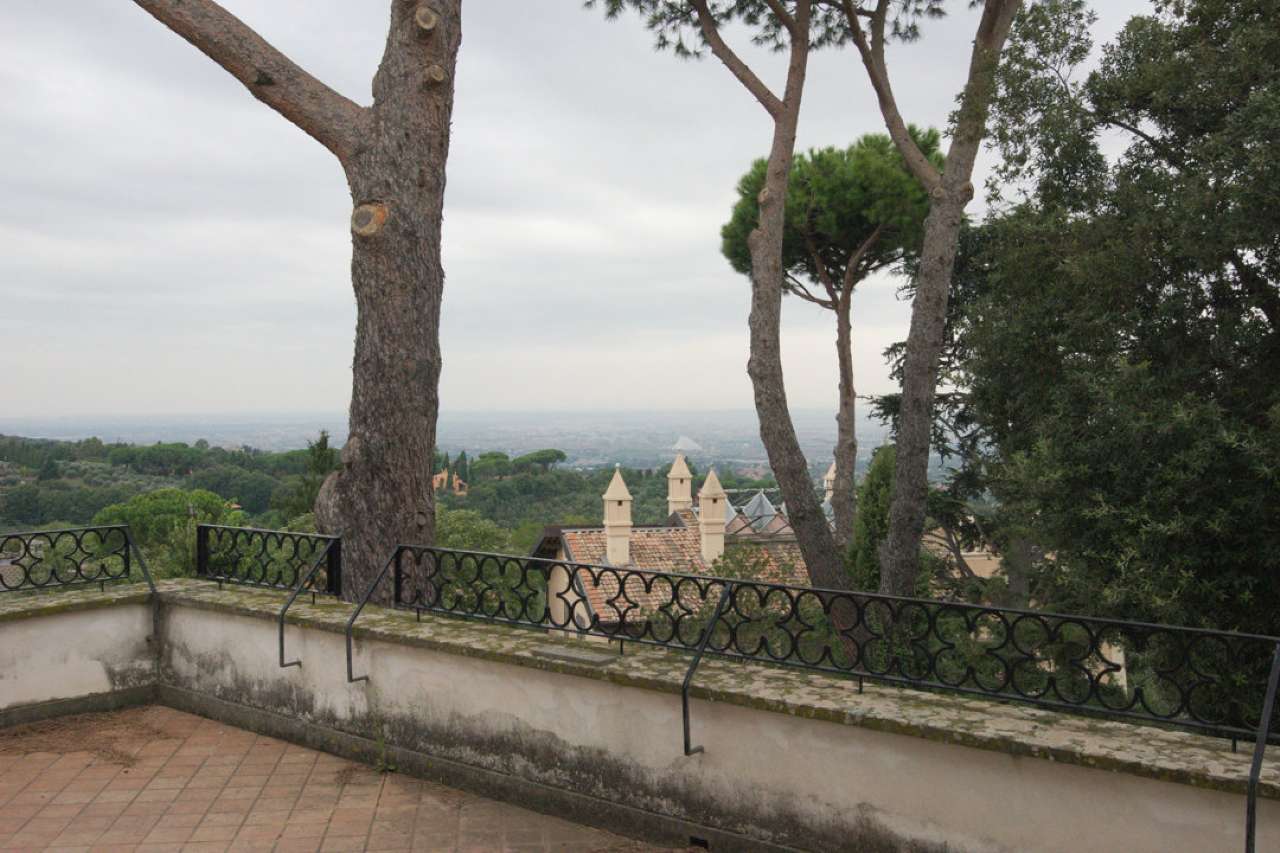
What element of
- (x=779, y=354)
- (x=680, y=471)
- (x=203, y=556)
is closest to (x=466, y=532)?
(x=680, y=471)

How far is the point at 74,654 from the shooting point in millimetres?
5449

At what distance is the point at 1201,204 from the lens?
6.52 m

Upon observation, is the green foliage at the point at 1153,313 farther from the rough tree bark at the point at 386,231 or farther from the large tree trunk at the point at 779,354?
the rough tree bark at the point at 386,231

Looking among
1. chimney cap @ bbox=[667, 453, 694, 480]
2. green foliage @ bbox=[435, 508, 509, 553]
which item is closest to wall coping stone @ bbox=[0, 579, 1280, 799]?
green foliage @ bbox=[435, 508, 509, 553]

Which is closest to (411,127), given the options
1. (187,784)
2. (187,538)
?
(187,784)

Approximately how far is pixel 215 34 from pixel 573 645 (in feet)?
15.6

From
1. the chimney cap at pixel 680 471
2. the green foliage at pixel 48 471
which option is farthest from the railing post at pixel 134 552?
the chimney cap at pixel 680 471

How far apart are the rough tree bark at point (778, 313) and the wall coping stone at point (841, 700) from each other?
5853 mm

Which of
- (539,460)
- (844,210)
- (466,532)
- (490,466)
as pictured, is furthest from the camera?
(539,460)

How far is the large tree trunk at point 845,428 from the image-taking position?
53.3 ft

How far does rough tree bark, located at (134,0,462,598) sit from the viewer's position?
6148 millimetres

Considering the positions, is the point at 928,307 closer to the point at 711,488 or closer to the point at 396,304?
the point at 396,304

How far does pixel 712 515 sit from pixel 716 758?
18452 millimetres

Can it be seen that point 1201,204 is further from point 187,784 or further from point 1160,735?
point 187,784
